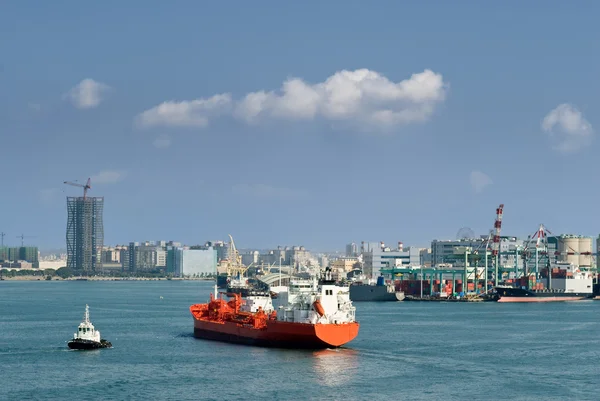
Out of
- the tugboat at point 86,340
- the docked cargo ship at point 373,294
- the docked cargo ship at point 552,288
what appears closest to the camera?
the tugboat at point 86,340

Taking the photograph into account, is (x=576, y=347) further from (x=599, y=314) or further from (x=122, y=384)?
(x=599, y=314)

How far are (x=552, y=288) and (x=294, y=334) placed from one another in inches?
4468

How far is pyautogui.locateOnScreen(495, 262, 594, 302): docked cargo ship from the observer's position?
155500 mm

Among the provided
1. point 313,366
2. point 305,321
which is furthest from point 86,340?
point 313,366

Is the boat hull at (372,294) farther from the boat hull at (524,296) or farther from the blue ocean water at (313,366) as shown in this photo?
the blue ocean water at (313,366)

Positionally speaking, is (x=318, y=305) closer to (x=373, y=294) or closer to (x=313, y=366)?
(x=313, y=366)

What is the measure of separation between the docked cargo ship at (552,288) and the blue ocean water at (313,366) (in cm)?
6456

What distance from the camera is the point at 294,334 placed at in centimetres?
6494

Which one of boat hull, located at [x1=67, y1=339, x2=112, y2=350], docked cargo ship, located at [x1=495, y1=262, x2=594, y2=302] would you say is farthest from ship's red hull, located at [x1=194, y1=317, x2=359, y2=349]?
docked cargo ship, located at [x1=495, y1=262, x2=594, y2=302]

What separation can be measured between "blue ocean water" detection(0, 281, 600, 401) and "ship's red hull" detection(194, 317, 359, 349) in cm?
97

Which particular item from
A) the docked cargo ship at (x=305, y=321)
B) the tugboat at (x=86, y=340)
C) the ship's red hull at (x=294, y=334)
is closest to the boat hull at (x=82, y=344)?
the tugboat at (x=86, y=340)

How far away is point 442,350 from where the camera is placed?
225 feet

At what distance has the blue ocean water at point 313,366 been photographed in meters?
50.2

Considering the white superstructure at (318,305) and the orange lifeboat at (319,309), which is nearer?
the orange lifeboat at (319,309)
